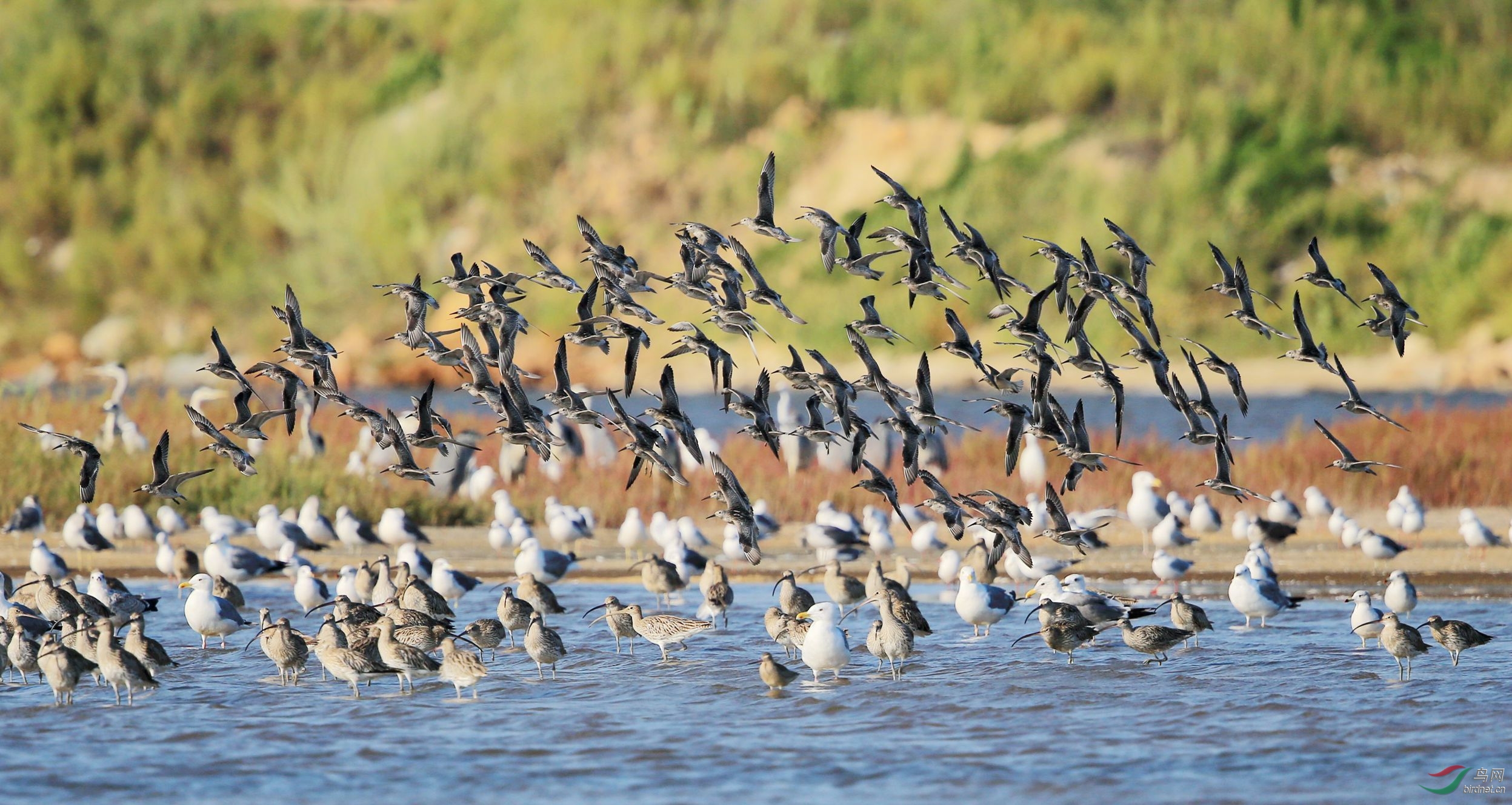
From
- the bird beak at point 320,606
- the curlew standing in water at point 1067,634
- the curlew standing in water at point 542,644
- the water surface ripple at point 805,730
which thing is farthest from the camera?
the bird beak at point 320,606

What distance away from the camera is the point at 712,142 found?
210 ft

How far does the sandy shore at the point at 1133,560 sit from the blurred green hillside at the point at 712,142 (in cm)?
2786

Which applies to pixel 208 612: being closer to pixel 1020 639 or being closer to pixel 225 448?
pixel 225 448

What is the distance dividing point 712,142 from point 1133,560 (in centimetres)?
4256

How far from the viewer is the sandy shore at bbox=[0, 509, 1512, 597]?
20984 millimetres

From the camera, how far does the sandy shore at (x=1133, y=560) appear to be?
2098 centimetres

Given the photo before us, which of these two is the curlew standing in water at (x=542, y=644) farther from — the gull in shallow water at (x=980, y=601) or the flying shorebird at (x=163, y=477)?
the gull in shallow water at (x=980, y=601)

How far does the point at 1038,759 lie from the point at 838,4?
55.0m

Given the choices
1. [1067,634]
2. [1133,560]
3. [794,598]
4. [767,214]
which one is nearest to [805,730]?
[1067,634]

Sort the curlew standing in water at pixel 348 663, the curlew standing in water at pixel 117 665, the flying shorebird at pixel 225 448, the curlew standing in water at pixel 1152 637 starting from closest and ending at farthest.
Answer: the curlew standing in water at pixel 117 665
the flying shorebird at pixel 225 448
the curlew standing in water at pixel 348 663
the curlew standing in water at pixel 1152 637

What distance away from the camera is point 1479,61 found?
60531 millimetres

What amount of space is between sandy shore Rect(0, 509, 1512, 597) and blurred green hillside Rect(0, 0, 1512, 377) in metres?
27.9

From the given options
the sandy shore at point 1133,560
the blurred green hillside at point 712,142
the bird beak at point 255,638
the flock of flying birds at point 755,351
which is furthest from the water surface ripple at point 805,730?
the blurred green hillside at point 712,142

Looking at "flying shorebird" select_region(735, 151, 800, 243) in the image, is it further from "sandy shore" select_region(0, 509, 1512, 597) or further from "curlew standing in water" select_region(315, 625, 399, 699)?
"sandy shore" select_region(0, 509, 1512, 597)
